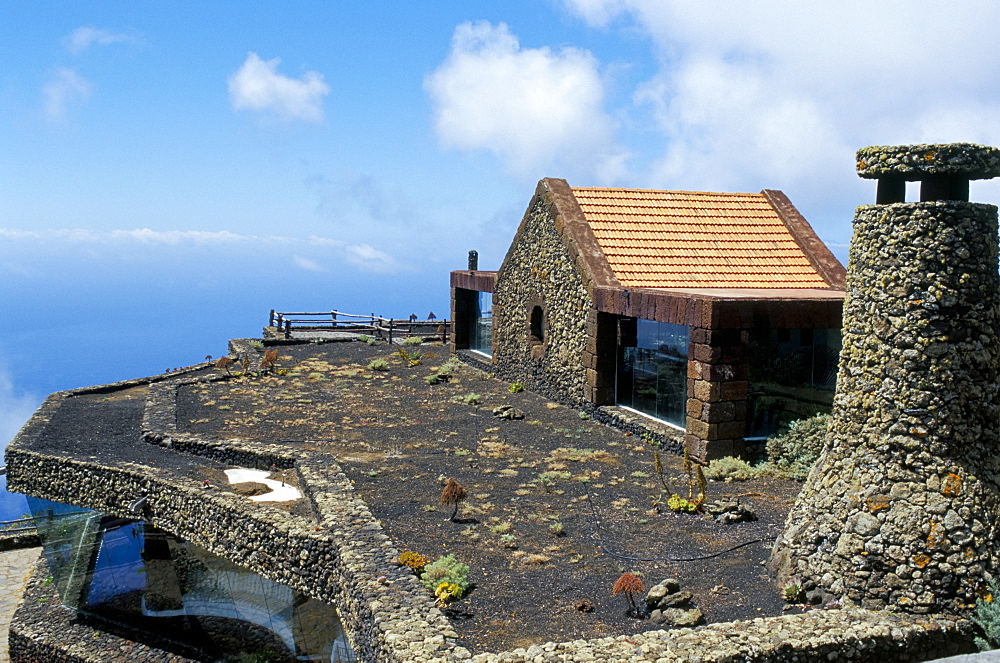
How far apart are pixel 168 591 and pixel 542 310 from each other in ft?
32.9

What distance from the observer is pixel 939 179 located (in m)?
7.57

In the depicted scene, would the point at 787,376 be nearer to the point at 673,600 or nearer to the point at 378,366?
the point at 673,600

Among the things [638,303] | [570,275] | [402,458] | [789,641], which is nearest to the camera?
[789,641]

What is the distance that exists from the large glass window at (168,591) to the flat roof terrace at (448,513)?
0.94 meters

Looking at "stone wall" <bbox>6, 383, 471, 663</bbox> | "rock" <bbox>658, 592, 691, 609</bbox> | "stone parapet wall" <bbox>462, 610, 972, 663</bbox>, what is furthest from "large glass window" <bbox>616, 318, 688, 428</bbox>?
"stone parapet wall" <bbox>462, 610, 972, 663</bbox>

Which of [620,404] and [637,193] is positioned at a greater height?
[637,193]

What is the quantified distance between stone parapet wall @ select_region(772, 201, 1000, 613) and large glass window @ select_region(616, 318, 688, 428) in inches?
232

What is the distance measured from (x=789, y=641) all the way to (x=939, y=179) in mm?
4634

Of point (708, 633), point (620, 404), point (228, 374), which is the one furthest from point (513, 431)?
point (228, 374)

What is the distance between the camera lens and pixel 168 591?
15.0 metres

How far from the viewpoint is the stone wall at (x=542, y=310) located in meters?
16.9

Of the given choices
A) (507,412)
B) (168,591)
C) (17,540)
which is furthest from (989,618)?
(17,540)

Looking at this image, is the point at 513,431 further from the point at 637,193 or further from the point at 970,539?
the point at 970,539

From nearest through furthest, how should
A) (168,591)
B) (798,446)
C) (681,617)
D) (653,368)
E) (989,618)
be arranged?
(989,618) → (681,617) → (798,446) → (653,368) → (168,591)
